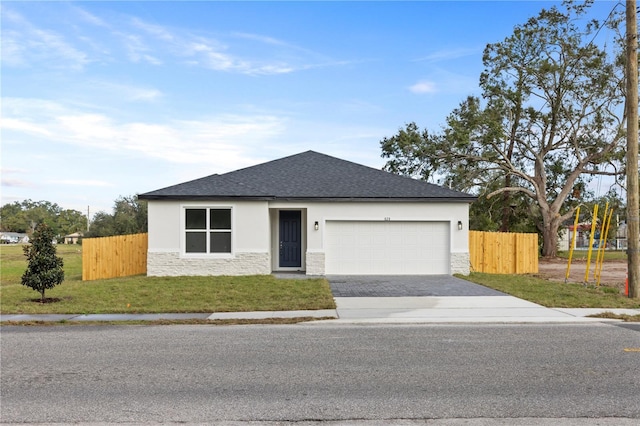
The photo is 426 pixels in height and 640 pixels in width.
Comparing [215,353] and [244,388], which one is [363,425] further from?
[215,353]

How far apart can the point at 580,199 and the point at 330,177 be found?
24885 mm

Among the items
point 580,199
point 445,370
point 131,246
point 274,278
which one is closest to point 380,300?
point 274,278

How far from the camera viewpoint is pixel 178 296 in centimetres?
1512

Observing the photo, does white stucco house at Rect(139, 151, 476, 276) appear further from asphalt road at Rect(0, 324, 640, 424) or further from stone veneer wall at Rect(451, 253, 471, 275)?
asphalt road at Rect(0, 324, 640, 424)

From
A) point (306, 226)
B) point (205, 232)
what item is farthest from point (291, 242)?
point (205, 232)

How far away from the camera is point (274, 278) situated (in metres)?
19.4

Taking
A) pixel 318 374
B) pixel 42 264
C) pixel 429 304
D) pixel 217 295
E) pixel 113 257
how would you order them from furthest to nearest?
pixel 113 257 < pixel 217 295 < pixel 42 264 < pixel 429 304 < pixel 318 374

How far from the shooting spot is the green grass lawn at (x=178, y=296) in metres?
13.1

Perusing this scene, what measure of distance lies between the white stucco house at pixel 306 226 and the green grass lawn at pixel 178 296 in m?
1.32

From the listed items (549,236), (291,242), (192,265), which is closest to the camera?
(192,265)

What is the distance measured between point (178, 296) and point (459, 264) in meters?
11.2

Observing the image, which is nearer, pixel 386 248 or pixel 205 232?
pixel 205 232

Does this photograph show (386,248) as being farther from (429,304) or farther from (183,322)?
(183,322)

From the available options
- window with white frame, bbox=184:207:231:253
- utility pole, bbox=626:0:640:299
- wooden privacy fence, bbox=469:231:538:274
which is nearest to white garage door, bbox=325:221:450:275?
wooden privacy fence, bbox=469:231:538:274
